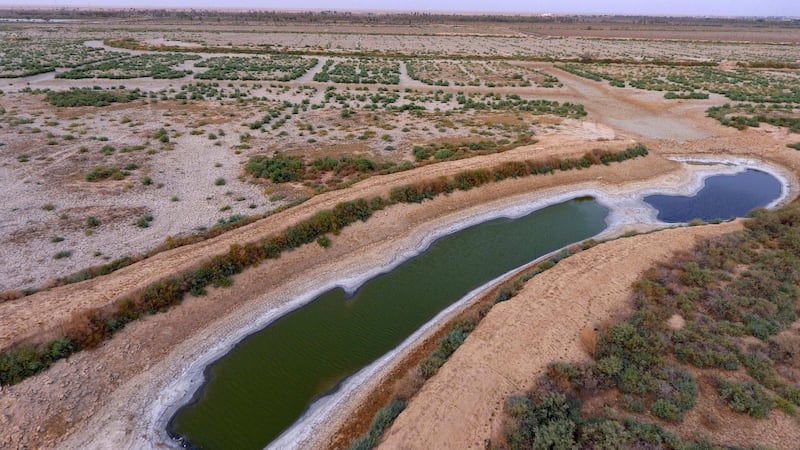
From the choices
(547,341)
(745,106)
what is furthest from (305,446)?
(745,106)

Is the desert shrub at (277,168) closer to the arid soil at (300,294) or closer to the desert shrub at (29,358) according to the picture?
the arid soil at (300,294)

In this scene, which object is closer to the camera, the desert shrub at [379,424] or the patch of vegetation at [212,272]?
the desert shrub at [379,424]

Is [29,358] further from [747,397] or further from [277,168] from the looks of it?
[747,397]

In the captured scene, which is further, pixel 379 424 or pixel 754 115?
pixel 754 115

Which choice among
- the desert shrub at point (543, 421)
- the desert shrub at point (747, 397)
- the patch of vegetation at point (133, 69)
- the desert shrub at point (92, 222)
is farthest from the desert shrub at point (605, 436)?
the patch of vegetation at point (133, 69)

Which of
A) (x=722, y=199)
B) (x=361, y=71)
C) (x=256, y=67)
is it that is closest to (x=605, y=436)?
(x=722, y=199)

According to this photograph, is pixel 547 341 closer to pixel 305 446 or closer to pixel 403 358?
pixel 403 358
